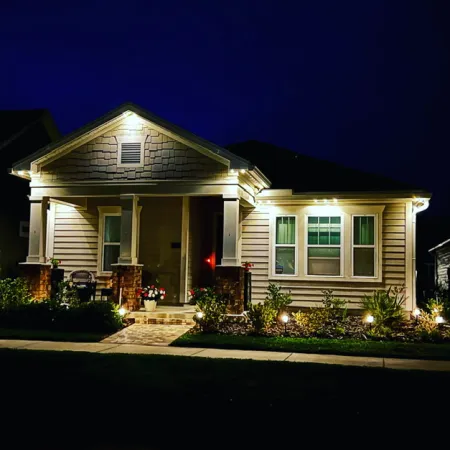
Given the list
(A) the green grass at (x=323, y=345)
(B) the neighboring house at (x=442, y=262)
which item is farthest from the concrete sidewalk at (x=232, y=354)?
(B) the neighboring house at (x=442, y=262)

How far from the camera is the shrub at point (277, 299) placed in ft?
42.9

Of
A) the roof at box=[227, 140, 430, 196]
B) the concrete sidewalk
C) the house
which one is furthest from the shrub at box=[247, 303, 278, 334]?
the roof at box=[227, 140, 430, 196]

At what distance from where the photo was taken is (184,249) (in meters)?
14.9

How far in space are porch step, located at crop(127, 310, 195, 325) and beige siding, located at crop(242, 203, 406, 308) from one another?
8.08ft

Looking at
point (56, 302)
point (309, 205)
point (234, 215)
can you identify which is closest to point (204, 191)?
point (234, 215)

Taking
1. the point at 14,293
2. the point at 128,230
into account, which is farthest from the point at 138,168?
the point at 14,293

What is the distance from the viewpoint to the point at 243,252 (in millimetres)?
14922

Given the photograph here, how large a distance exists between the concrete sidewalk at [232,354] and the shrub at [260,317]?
4.82 ft

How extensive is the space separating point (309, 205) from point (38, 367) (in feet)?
27.5

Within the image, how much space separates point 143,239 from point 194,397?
953cm

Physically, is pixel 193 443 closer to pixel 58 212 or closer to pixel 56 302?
pixel 56 302

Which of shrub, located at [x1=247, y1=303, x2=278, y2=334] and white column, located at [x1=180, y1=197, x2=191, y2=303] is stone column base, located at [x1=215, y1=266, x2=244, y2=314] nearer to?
shrub, located at [x1=247, y1=303, x2=278, y2=334]

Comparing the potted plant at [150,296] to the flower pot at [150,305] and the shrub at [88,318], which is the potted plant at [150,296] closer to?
the flower pot at [150,305]

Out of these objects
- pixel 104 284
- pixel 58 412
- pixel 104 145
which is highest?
pixel 104 145
